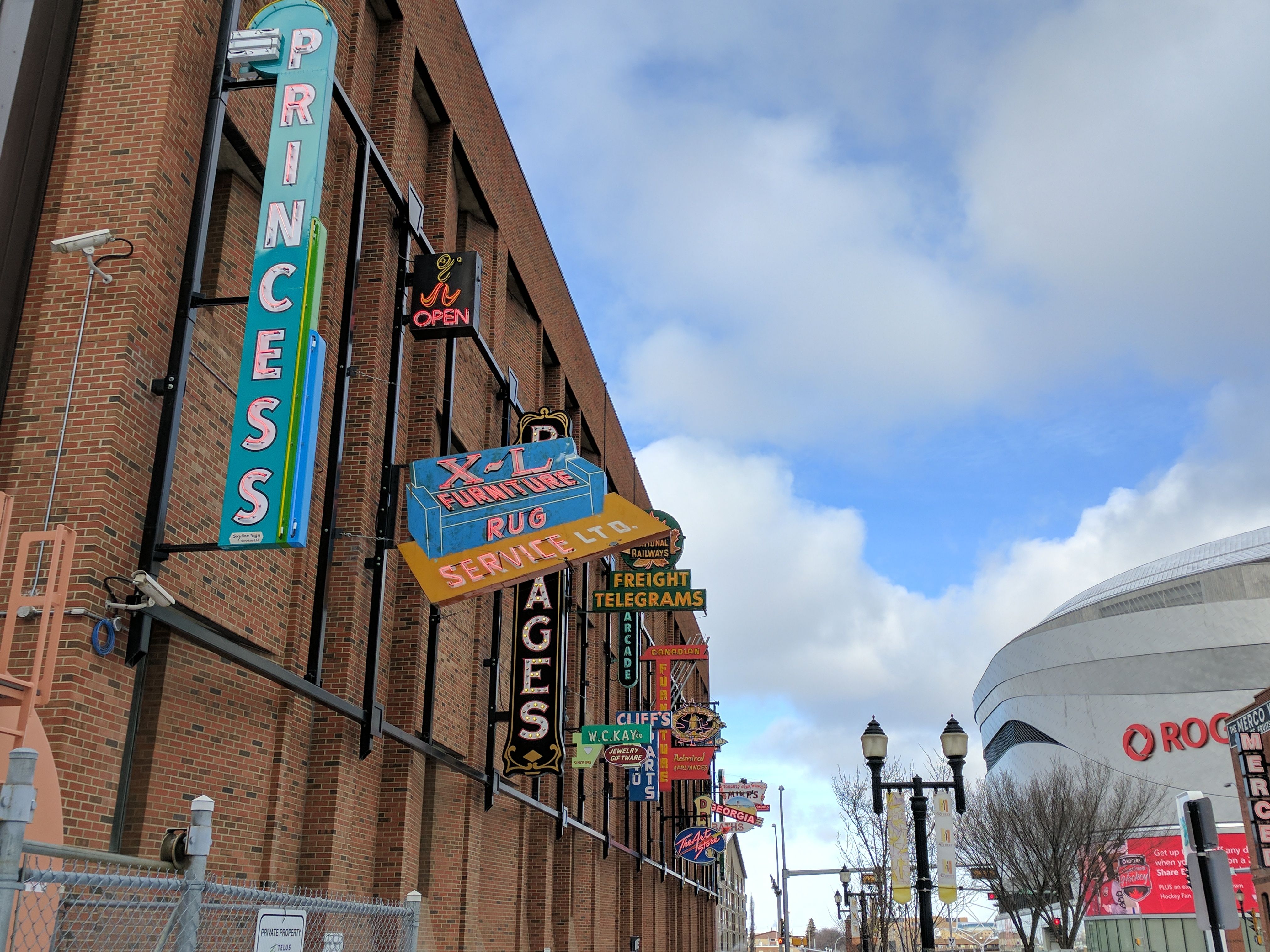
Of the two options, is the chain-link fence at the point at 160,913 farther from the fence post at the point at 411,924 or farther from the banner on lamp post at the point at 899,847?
the banner on lamp post at the point at 899,847

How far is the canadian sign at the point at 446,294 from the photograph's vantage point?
16.2 meters

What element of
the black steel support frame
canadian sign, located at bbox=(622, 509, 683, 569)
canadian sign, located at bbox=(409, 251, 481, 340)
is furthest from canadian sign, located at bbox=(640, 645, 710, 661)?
canadian sign, located at bbox=(409, 251, 481, 340)

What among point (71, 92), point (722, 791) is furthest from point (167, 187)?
point (722, 791)

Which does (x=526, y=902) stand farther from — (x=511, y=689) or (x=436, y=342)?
(x=436, y=342)

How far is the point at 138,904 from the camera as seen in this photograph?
566cm

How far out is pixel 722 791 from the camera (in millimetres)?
56781

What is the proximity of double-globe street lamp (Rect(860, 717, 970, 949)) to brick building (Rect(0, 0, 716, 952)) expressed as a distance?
6960 millimetres

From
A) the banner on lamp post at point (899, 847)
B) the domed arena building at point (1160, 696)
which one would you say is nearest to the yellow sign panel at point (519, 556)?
the banner on lamp post at point (899, 847)

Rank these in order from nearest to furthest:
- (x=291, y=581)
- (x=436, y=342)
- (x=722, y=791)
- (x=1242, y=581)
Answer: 1. (x=291, y=581)
2. (x=436, y=342)
3. (x=722, y=791)
4. (x=1242, y=581)

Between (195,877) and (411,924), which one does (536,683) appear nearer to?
(411,924)

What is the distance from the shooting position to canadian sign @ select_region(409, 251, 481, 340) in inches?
637

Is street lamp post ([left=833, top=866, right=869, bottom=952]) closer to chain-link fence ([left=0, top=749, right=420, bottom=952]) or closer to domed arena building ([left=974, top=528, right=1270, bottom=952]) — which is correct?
domed arena building ([left=974, top=528, right=1270, bottom=952])

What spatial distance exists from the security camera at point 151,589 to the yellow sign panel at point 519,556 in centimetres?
437

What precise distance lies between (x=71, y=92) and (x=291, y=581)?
597 cm
